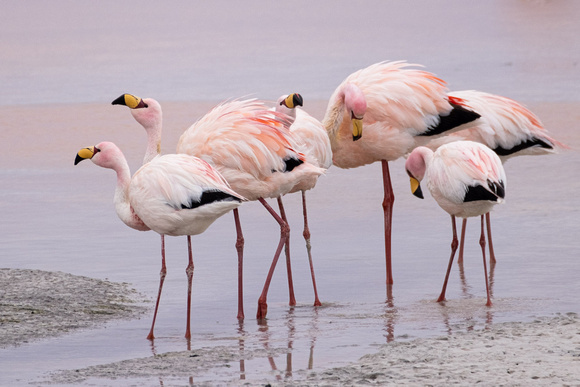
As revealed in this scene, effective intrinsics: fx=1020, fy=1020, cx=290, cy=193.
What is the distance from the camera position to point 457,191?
20.2 feet

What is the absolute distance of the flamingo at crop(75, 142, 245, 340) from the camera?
18.6 feet

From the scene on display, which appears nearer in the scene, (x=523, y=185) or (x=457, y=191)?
(x=457, y=191)

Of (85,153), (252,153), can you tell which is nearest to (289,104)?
(252,153)

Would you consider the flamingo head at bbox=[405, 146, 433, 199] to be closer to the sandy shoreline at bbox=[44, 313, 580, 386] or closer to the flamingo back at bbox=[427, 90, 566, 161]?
the flamingo back at bbox=[427, 90, 566, 161]

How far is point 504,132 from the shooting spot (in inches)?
307

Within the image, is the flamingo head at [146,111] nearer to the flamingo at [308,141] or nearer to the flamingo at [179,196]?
the flamingo at [179,196]

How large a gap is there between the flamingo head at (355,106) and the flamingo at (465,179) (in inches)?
27.9

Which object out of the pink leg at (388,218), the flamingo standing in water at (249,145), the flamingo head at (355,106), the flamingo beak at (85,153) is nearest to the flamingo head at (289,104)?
the flamingo standing in water at (249,145)

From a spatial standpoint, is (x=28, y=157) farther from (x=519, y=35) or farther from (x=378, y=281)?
(x=519, y=35)

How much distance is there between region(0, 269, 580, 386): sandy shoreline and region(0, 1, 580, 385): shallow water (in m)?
0.10

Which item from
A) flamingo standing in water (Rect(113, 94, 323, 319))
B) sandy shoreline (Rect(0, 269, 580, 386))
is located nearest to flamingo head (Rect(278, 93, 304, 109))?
flamingo standing in water (Rect(113, 94, 323, 319))

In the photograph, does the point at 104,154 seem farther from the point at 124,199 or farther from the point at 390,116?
the point at 390,116

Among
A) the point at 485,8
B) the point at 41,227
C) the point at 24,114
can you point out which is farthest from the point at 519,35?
the point at 41,227

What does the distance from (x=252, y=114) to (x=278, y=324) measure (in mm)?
1416
